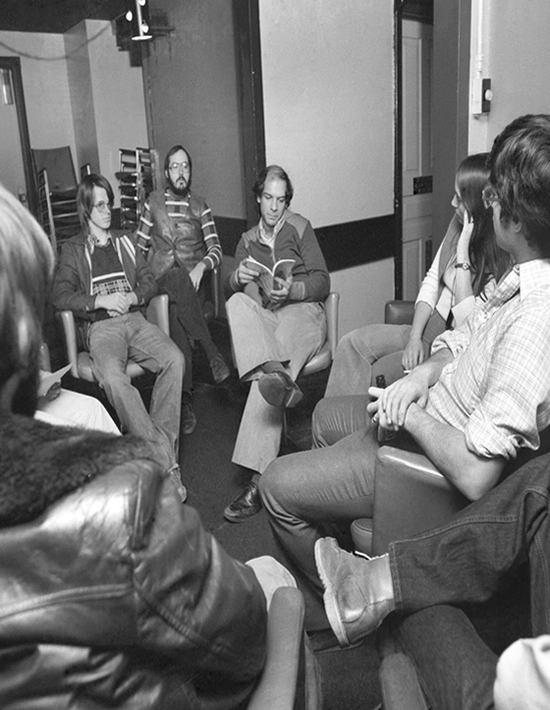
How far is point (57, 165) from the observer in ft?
12.1

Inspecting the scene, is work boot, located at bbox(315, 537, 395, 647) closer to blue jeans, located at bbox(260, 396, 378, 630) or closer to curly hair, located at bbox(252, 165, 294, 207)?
blue jeans, located at bbox(260, 396, 378, 630)

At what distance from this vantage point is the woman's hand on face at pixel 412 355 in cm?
279

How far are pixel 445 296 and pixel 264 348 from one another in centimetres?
84

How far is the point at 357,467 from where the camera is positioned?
1.91 metres

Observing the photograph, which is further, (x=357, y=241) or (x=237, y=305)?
(x=357, y=241)

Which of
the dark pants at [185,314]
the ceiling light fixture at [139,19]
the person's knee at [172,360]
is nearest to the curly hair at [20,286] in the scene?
the person's knee at [172,360]

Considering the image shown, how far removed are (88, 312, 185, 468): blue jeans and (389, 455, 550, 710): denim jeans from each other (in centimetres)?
177

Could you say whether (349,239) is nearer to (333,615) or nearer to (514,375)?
(514,375)

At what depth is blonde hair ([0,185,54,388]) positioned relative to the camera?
0.79 m

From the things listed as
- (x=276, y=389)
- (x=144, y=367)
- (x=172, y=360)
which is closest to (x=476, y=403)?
(x=276, y=389)

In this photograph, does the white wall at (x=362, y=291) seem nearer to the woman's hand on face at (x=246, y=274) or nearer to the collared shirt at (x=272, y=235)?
the collared shirt at (x=272, y=235)

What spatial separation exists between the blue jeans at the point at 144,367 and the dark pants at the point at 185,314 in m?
0.40

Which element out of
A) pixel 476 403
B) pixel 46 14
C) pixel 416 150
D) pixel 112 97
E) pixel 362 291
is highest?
pixel 46 14

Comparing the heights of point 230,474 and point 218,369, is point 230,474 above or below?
below
